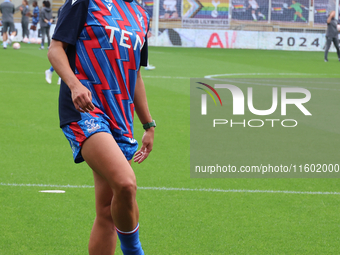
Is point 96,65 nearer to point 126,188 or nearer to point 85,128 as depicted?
point 85,128

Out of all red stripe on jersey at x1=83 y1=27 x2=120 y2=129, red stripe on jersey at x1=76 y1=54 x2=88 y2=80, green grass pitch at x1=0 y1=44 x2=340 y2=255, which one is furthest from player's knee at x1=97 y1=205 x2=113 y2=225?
green grass pitch at x1=0 y1=44 x2=340 y2=255

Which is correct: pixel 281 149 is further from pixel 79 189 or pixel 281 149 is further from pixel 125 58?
pixel 125 58

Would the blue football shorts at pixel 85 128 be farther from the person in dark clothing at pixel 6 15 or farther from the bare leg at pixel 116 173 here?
the person in dark clothing at pixel 6 15

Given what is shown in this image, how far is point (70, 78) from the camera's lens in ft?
9.50

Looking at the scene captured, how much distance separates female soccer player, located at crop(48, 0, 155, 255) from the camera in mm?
2857

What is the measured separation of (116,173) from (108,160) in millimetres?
81

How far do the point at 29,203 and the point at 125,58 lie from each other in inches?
86.1

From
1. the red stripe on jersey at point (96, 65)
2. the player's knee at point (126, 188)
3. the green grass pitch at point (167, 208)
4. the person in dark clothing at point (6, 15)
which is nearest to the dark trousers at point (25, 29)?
the person in dark clothing at point (6, 15)

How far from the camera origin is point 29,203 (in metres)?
4.84

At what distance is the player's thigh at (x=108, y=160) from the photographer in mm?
2791

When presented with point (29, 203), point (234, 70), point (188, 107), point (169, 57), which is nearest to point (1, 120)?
point (188, 107)

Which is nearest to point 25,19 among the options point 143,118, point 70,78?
point 143,118

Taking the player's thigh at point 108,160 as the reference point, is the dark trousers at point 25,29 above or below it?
below

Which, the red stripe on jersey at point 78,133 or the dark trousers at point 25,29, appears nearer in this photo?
the red stripe on jersey at point 78,133
